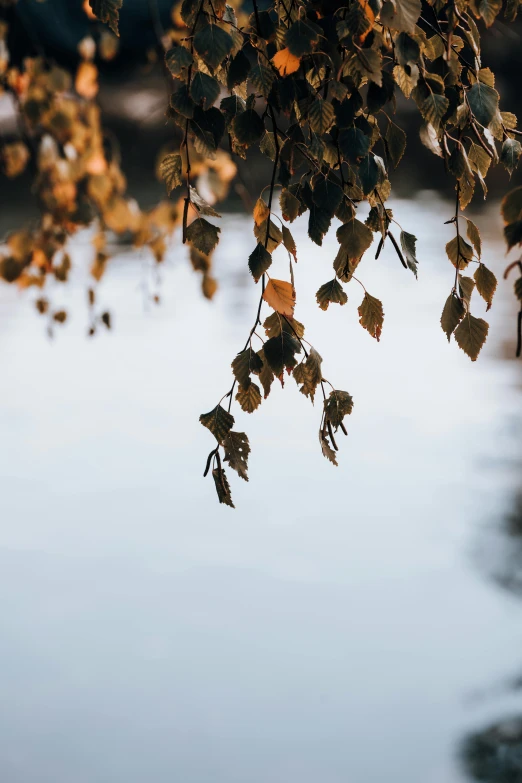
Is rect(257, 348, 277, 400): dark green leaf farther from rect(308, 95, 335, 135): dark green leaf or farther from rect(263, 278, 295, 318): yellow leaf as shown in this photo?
rect(308, 95, 335, 135): dark green leaf

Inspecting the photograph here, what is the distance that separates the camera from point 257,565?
77.9 inches

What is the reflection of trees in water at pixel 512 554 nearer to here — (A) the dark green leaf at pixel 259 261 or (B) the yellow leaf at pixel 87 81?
(B) the yellow leaf at pixel 87 81

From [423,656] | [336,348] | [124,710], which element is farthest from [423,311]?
Result: [124,710]

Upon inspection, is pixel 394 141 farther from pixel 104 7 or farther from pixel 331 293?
pixel 104 7

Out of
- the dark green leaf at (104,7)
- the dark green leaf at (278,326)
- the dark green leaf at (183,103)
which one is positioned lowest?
the dark green leaf at (278,326)

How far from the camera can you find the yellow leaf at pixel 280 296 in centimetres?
74

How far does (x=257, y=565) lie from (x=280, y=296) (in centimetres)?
131

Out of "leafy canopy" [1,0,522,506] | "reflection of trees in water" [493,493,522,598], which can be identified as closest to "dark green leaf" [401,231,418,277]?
"leafy canopy" [1,0,522,506]

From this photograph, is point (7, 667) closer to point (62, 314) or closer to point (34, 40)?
point (62, 314)

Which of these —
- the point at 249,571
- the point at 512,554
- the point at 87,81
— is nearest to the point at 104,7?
the point at 87,81

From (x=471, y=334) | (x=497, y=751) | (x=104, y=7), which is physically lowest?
(x=497, y=751)

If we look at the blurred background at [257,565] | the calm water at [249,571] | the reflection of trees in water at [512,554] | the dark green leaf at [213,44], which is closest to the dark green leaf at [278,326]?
the dark green leaf at [213,44]

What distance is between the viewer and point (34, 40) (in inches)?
52.5

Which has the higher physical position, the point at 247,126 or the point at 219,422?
the point at 247,126
